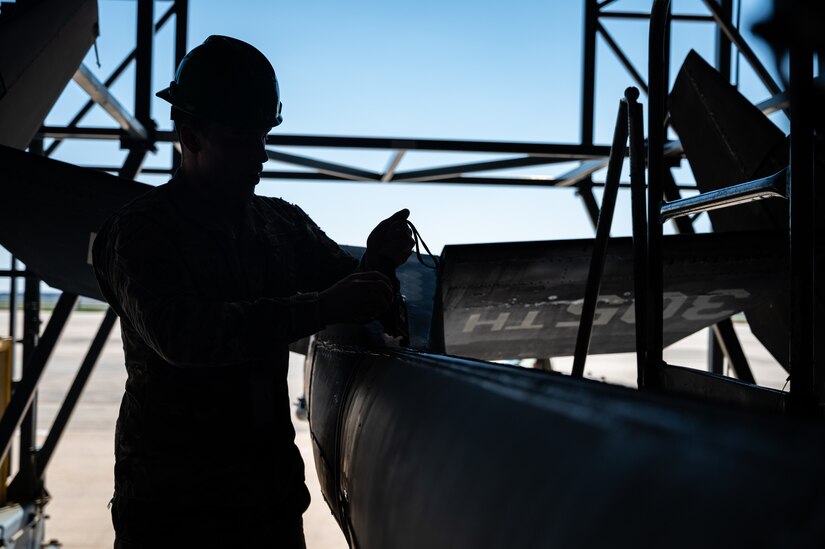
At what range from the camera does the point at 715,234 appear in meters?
2.95

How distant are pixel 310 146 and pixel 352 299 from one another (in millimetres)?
3881

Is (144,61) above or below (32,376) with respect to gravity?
above

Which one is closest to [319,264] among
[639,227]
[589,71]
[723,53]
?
[639,227]

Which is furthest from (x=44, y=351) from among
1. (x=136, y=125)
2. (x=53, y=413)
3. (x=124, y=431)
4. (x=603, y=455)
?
(x=53, y=413)

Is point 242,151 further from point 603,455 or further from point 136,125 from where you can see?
point 136,125

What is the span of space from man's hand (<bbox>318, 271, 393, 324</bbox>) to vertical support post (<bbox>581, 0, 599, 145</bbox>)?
4.63 meters

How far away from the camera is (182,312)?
4.98 ft

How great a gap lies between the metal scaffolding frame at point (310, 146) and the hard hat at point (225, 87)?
307 cm

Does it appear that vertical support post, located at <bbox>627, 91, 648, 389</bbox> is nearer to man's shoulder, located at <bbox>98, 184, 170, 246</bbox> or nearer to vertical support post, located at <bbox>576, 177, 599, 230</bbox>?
man's shoulder, located at <bbox>98, 184, 170, 246</bbox>

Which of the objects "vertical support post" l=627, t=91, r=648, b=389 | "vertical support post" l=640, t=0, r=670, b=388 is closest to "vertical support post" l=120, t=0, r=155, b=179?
"vertical support post" l=627, t=91, r=648, b=389

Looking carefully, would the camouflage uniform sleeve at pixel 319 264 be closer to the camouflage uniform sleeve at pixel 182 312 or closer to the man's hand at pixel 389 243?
the man's hand at pixel 389 243

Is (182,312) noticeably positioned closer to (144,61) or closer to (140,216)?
(140,216)

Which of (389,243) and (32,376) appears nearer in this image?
(389,243)

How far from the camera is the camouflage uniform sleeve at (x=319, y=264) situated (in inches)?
83.9
